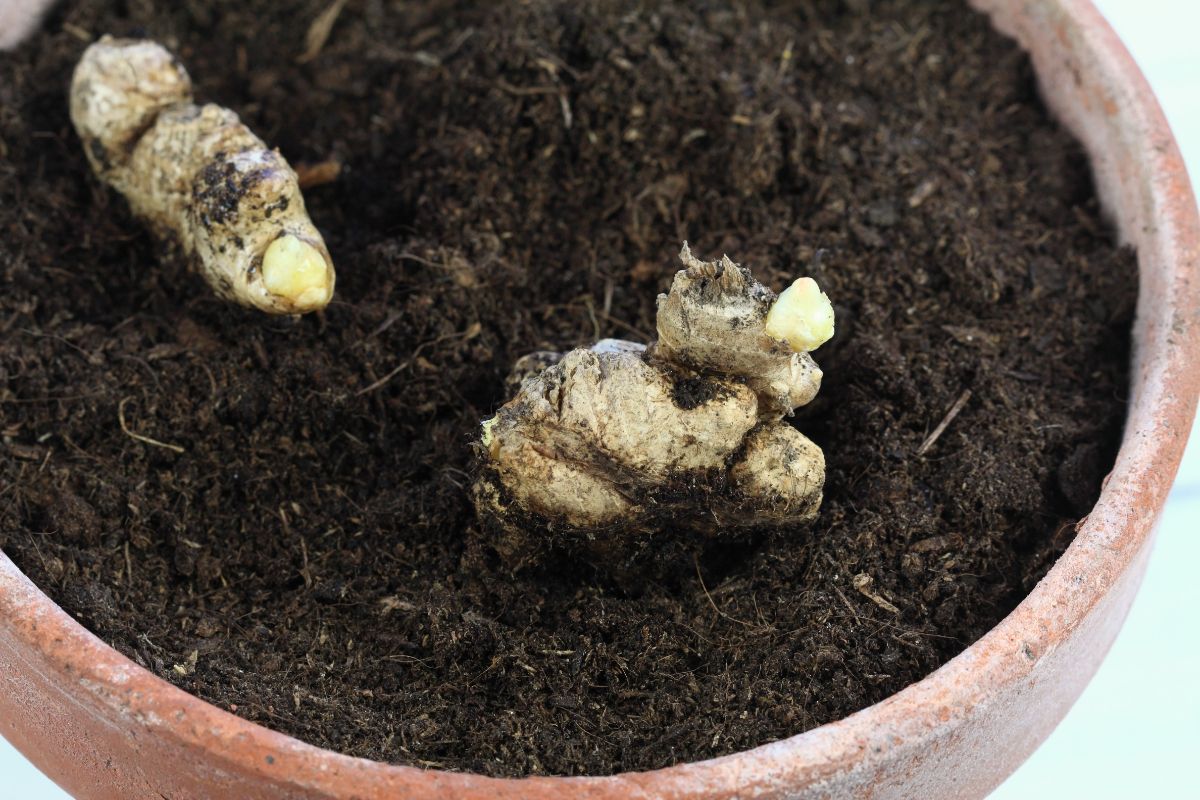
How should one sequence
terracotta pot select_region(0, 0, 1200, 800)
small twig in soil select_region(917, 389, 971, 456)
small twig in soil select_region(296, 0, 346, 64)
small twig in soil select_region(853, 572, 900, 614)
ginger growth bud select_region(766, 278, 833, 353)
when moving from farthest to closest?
small twig in soil select_region(296, 0, 346, 64)
small twig in soil select_region(917, 389, 971, 456)
small twig in soil select_region(853, 572, 900, 614)
ginger growth bud select_region(766, 278, 833, 353)
terracotta pot select_region(0, 0, 1200, 800)

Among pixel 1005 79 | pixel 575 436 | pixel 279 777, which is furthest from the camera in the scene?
pixel 1005 79

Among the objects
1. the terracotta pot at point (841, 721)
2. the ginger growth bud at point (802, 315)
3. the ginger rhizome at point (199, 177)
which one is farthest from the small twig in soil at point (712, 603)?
the ginger rhizome at point (199, 177)

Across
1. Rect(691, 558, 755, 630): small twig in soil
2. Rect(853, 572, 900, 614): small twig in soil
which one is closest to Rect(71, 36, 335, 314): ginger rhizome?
Rect(691, 558, 755, 630): small twig in soil

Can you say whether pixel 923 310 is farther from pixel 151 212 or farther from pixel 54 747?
pixel 54 747

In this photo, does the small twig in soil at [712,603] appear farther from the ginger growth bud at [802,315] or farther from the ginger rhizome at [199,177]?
the ginger rhizome at [199,177]

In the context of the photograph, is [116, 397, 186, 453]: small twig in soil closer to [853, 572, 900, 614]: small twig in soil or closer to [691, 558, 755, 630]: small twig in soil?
[691, 558, 755, 630]: small twig in soil

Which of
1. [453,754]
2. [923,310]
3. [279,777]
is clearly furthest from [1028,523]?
[279,777]

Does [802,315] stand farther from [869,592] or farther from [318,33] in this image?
[318,33]
